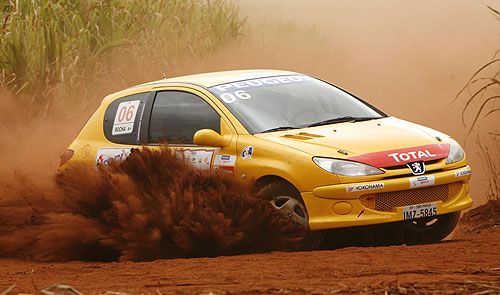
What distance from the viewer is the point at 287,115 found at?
1035cm

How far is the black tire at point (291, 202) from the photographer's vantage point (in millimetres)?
9430

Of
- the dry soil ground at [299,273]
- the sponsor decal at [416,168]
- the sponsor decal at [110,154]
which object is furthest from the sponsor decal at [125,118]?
the sponsor decal at [416,168]

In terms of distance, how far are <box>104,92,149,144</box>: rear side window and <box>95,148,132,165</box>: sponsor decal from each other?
109 millimetres

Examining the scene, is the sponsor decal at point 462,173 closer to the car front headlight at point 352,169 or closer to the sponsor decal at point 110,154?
the car front headlight at point 352,169

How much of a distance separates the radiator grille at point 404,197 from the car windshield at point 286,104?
3.91 feet

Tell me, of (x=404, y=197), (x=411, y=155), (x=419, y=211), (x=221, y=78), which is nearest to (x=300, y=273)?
(x=404, y=197)

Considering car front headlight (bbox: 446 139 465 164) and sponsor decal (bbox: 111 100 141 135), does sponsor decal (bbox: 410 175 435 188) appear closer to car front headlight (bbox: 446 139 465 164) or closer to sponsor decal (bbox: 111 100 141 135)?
car front headlight (bbox: 446 139 465 164)

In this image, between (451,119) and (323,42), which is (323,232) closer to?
(451,119)

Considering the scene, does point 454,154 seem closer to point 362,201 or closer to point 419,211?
point 419,211

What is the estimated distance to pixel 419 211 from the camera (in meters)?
9.48

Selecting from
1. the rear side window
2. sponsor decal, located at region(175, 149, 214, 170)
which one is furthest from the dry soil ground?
the rear side window

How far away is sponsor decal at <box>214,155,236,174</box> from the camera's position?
32.5 feet

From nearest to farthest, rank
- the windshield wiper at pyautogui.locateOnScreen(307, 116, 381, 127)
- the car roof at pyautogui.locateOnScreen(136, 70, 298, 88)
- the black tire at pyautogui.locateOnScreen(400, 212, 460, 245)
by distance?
the black tire at pyautogui.locateOnScreen(400, 212, 460, 245), the windshield wiper at pyautogui.locateOnScreen(307, 116, 381, 127), the car roof at pyautogui.locateOnScreen(136, 70, 298, 88)

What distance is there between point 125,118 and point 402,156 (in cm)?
287
